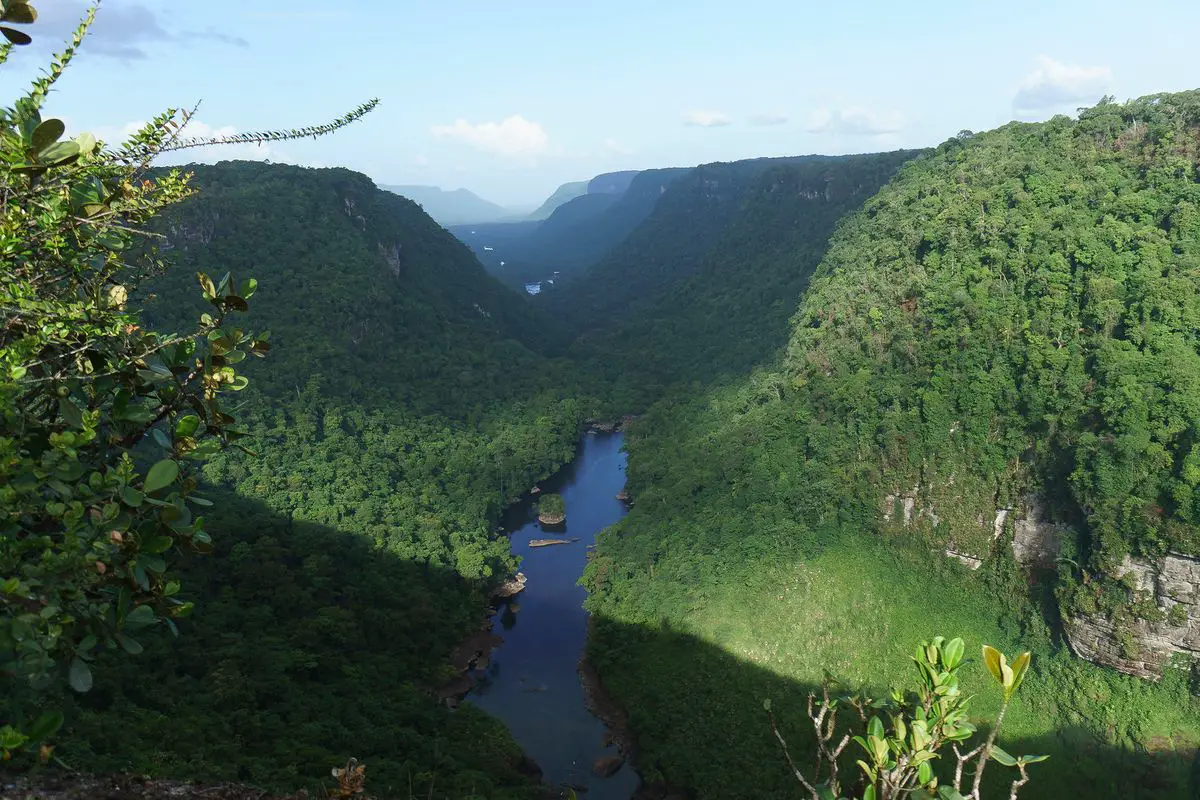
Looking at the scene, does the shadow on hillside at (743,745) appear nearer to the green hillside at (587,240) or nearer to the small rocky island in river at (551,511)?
the small rocky island in river at (551,511)

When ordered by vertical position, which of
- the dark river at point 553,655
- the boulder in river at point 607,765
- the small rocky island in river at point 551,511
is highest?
the small rocky island in river at point 551,511

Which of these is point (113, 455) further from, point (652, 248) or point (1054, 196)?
point (652, 248)

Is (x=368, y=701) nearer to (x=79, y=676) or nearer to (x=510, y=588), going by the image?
(x=510, y=588)

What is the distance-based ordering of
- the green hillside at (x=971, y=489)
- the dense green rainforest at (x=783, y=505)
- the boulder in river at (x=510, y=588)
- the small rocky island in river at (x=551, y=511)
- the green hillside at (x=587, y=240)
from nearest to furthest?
1. the dense green rainforest at (x=783, y=505)
2. the green hillside at (x=971, y=489)
3. the boulder in river at (x=510, y=588)
4. the small rocky island in river at (x=551, y=511)
5. the green hillside at (x=587, y=240)

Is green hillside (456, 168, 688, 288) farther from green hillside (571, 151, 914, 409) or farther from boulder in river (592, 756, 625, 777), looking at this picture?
boulder in river (592, 756, 625, 777)

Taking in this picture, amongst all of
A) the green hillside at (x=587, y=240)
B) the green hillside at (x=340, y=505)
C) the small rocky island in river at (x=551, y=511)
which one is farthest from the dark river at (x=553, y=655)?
the green hillside at (x=587, y=240)

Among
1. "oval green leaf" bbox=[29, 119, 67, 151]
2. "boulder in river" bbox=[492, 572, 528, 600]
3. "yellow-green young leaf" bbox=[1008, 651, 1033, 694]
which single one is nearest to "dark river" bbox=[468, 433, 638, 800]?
"boulder in river" bbox=[492, 572, 528, 600]
